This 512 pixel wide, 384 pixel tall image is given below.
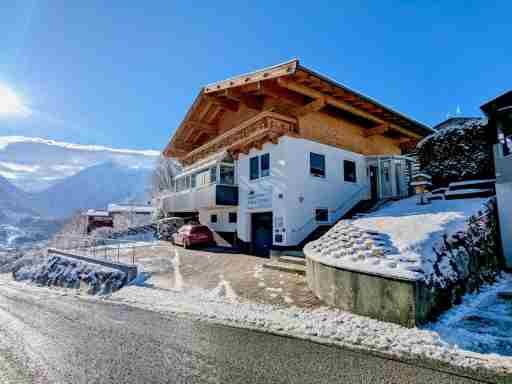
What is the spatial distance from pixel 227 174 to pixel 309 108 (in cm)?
640

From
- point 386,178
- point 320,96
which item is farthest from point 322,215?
point 320,96

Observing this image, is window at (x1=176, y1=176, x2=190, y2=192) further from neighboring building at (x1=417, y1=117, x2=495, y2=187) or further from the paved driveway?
neighboring building at (x1=417, y1=117, x2=495, y2=187)

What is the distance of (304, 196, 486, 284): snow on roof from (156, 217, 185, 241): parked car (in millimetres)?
15049

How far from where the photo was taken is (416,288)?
14.8 ft

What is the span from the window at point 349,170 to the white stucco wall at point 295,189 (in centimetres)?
26

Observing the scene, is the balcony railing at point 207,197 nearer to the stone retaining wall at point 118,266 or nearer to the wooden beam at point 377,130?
the stone retaining wall at point 118,266

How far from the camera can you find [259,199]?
13.5 m

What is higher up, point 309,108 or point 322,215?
point 309,108

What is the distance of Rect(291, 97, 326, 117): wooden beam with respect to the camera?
38.3 ft

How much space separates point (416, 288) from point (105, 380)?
5.04 metres

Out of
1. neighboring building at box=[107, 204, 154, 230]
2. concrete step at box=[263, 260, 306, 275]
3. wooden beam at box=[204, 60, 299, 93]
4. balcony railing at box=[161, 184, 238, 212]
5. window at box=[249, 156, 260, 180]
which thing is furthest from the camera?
neighboring building at box=[107, 204, 154, 230]

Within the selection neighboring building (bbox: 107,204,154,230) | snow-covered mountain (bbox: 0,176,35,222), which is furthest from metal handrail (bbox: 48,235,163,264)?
snow-covered mountain (bbox: 0,176,35,222)

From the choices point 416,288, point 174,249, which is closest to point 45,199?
point 174,249

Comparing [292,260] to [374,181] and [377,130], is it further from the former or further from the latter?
[377,130]
